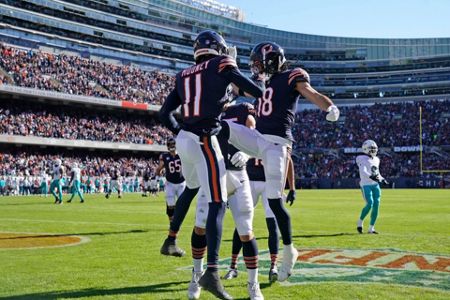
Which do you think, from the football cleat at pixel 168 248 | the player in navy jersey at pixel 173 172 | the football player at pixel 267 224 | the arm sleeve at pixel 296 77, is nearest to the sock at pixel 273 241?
the football player at pixel 267 224

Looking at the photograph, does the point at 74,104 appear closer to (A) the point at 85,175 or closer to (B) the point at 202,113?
(A) the point at 85,175

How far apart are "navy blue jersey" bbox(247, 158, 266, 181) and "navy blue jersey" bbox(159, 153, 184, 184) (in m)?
4.61

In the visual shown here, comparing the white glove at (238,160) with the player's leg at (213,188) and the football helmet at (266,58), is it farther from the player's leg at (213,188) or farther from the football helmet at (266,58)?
the football helmet at (266,58)

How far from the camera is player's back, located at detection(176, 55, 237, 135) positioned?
5.38 meters

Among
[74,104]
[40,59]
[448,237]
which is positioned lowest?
[448,237]

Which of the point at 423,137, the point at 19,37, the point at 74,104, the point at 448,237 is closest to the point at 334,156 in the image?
the point at 423,137

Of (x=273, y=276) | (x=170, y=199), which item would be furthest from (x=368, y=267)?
(x=170, y=199)

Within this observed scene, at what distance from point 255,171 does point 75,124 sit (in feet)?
142

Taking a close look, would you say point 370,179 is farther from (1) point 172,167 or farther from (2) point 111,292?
(2) point 111,292

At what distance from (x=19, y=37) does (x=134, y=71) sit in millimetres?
12268

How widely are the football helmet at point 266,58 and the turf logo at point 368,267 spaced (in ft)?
8.22

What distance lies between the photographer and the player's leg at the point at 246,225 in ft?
17.1

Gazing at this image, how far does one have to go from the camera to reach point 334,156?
65.1m

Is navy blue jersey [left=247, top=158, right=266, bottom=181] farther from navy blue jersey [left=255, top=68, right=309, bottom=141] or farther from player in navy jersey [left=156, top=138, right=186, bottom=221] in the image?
player in navy jersey [left=156, top=138, right=186, bottom=221]
